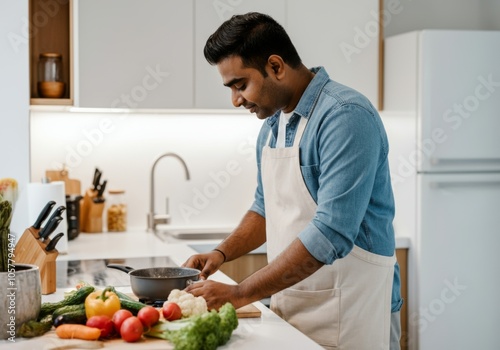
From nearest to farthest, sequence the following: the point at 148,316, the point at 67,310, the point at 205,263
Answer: the point at 148,316 → the point at 67,310 → the point at 205,263

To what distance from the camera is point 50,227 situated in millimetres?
2236

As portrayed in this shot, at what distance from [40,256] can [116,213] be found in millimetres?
1590

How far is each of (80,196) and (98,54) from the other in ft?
2.18

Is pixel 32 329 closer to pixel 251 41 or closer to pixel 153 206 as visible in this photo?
pixel 251 41

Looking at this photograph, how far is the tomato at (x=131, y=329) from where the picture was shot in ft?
5.36

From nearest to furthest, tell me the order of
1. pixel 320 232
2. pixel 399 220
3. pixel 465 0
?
pixel 320 232 < pixel 399 220 < pixel 465 0

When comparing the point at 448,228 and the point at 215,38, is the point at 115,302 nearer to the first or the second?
the point at 215,38

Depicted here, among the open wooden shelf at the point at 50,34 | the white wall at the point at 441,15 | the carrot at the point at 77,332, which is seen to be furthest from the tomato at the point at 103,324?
the white wall at the point at 441,15

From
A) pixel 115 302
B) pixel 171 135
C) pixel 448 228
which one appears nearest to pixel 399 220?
pixel 448 228

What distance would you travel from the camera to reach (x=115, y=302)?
5.79 feet

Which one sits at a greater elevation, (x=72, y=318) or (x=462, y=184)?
(x=462, y=184)

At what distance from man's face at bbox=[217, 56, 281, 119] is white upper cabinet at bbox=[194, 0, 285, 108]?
4.85 feet

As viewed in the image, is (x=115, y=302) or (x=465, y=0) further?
(x=465, y=0)

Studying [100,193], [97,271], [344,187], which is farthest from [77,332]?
[100,193]
